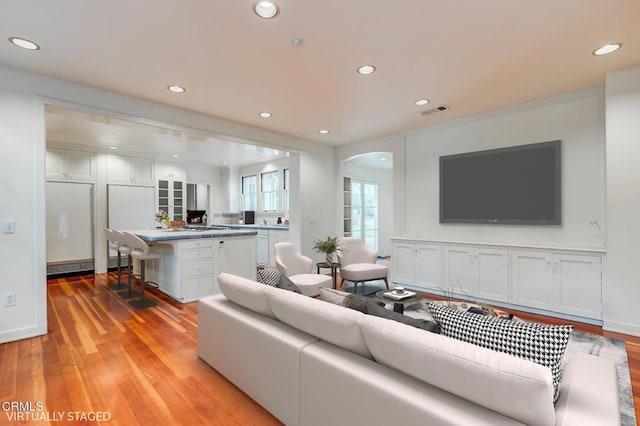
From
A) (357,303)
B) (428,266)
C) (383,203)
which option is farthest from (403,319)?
(383,203)

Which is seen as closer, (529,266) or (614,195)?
(614,195)

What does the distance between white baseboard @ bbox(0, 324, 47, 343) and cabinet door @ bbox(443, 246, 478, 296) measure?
15.8ft

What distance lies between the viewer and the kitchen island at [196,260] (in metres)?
4.14

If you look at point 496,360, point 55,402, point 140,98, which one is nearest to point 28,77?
point 140,98

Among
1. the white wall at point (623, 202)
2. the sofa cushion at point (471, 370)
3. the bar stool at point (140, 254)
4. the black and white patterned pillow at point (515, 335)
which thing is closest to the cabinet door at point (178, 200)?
the bar stool at point (140, 254)

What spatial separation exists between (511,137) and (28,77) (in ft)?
18.4

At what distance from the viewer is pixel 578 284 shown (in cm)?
337

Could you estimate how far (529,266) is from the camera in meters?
3.71

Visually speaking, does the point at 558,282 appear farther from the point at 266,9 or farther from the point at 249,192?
the point at 249,192

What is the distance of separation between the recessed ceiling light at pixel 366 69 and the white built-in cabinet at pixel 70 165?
234 inches

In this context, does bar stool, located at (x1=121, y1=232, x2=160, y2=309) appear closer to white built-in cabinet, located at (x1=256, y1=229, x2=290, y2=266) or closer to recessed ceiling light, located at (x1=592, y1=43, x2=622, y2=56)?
white built-in cabinet, located at (x1=256, y1=229, x2=290, y2=266)

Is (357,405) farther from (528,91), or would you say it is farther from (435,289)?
(528,91)

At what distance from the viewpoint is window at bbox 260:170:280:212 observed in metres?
7.80

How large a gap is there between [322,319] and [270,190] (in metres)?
6.65
